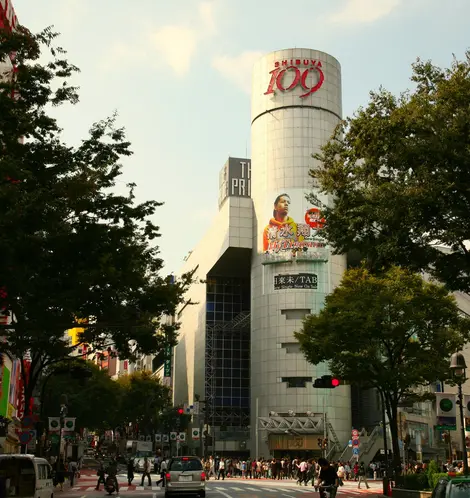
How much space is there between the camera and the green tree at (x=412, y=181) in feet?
59.3

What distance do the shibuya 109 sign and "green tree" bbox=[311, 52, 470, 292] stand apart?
211ft

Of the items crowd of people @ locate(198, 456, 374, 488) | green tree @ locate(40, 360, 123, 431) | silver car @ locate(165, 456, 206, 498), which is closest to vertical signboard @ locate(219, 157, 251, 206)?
green tree @ locate(40, 360, 123, 431)

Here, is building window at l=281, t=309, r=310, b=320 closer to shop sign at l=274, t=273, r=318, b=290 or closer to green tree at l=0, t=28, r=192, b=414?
shop sign at l=274, t=273, r=318, b=290

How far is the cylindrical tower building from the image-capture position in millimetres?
77188

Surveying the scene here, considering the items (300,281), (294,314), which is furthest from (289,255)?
(294,314)

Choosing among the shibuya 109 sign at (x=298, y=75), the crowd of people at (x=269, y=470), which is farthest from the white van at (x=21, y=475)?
the shibuya 109 sign at (x=298, y=75)

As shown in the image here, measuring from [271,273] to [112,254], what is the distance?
62.4 meters

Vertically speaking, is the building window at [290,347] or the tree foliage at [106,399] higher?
the building window at [290,347]

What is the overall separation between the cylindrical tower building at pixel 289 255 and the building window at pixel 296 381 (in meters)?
0.11

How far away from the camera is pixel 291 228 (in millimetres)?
79500

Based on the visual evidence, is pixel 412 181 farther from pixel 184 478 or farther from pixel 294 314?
pixel 294 314

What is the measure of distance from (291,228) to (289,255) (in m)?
3.06

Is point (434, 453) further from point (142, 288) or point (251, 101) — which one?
point (142, 288)

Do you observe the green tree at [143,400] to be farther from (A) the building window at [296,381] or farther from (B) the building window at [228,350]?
(A) the building window at [296,381]
